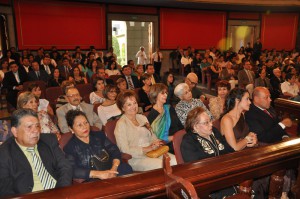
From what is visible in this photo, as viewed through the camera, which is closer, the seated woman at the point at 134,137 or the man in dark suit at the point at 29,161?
the man in dark suit at the point at 29,161

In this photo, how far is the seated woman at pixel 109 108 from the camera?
4137 mm

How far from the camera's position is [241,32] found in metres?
15.5

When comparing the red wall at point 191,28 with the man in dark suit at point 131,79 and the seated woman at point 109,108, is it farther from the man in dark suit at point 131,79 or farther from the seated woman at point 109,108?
the seated woman at point 109,108

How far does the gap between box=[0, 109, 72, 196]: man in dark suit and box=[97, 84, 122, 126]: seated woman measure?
1881 mm

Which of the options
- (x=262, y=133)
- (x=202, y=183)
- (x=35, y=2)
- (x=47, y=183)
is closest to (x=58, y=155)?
(x=47, y=183)

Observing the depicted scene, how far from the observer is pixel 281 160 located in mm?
1080

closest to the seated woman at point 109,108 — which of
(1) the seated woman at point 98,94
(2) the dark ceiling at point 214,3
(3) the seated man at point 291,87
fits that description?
(1) the seated woman at point 98,94

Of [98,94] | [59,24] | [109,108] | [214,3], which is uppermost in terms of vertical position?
[214,3]

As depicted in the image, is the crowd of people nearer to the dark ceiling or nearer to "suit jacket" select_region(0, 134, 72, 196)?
"suit jacket" select_region(0, 134, 72, 196)

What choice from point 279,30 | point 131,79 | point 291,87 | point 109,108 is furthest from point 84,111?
point 279,30

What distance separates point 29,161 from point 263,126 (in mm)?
2301

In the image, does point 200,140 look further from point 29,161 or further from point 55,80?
point 55,80

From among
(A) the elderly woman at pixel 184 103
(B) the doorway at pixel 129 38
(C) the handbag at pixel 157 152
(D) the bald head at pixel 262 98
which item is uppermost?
(B) the doorway at pixel 129 38

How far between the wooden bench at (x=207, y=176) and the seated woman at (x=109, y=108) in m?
3.17
